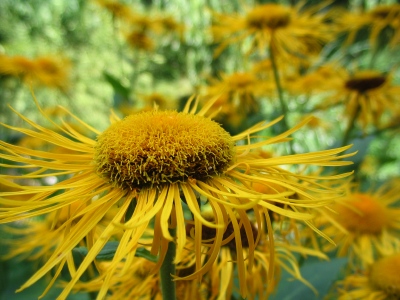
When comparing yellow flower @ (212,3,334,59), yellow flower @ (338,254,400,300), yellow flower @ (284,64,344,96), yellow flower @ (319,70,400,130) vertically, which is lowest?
yellow flower @ (338,254,400,300)

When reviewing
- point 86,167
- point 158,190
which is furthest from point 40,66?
point 158,190

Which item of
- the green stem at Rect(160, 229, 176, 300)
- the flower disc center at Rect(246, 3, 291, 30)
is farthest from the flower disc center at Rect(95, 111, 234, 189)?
the flower disc center at Rect(246, 3, 291, 30)

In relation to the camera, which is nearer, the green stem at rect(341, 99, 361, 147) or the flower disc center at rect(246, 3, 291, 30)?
the green stem at rect(341, 99, 361, 147)

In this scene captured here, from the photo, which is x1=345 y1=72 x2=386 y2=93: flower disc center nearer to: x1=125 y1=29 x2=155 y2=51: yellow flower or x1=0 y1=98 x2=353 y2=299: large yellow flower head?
x1=0 y1=98 x2=353 y2=299: large yellow flower head

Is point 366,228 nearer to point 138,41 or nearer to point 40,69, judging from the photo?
point 40,69

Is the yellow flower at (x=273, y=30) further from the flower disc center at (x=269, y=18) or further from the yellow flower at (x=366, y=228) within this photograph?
the yellow flower at (x=366, y=228)

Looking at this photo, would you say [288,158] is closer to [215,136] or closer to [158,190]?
[215,136]
